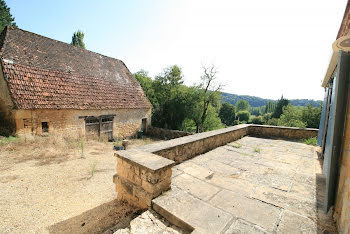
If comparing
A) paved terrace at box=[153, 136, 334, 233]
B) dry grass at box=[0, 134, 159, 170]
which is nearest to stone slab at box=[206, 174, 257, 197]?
paved terrace at box=[153, 136, 334, 233]

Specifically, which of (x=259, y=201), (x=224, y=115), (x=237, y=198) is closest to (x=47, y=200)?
(x=237, y=198)

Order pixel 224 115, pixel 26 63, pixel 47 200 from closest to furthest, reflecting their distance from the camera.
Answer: pixel 47 200, pixel 26 63, pixel 224 115

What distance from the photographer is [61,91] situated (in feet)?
34.3

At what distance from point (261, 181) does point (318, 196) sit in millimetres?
896

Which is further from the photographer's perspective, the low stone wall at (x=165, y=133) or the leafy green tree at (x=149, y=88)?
the leafy green tree at (x=149, y=88)

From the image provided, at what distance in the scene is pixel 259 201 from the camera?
2654 mm

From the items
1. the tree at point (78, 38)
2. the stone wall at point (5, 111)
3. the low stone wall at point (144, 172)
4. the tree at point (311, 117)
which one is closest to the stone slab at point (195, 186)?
the low stone wall at point (144, 172)

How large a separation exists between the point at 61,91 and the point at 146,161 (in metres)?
10.6

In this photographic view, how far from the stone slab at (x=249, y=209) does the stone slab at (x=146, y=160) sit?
3.12 ft

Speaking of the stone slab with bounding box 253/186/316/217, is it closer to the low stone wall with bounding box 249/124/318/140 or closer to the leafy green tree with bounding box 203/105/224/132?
the low stone wall with bounding box 249/124/318/140

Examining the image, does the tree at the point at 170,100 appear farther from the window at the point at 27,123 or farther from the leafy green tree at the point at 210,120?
the window at the point at 27,123

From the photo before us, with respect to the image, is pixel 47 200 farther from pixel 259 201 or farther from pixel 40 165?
pixel 259 201

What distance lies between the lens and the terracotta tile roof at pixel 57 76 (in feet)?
29.6

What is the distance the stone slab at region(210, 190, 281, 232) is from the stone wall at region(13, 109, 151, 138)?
10628mm
